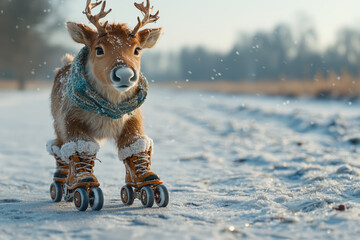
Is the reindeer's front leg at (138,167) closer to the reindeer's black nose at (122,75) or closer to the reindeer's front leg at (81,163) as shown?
the reindeer's front leg at (81,163)

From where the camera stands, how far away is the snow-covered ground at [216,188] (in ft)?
9.23

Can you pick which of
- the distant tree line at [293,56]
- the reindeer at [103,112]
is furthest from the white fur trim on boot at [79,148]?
the distant tree line at [293,56]

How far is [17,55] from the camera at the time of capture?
33031 millimetres

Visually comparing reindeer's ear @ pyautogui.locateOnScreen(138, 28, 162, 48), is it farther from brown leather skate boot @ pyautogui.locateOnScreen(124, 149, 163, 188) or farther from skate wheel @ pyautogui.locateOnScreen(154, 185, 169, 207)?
skate wheel @ pyautogui.locateOnScreen(154, 185, 169, 207)

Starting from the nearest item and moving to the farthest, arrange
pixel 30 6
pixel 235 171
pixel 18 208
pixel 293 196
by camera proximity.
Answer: pixel 18 208 < pixel 293 196 < pixel 235 171 < pixel 30 6

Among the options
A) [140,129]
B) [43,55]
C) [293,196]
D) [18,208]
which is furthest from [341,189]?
[43,55]

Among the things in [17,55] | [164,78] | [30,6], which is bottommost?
[17,55]

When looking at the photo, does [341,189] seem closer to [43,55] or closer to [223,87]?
[223,87]

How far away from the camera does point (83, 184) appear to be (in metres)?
3.49

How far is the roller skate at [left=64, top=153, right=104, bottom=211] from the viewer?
3.42 meters

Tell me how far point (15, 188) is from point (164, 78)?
271 feet

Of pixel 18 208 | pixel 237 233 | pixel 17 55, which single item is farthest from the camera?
pixel 17 55

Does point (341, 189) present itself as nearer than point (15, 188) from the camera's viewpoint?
Yes

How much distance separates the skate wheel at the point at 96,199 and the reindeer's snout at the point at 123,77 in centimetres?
87
